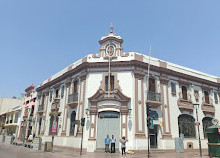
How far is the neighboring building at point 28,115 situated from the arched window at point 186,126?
22.0 m

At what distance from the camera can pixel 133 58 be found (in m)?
18.7

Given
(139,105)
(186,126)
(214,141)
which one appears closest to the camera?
(214,141)

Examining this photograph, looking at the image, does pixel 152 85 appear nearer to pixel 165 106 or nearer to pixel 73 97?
pixel 165 106

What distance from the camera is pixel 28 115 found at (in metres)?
29.8

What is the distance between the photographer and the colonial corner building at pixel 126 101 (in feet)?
55.3

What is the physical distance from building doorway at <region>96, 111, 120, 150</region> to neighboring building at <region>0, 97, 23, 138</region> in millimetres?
26497

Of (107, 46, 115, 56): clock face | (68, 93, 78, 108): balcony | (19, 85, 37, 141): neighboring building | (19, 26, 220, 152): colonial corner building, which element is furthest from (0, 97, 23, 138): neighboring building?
(107, 46, 115, 56): clock face

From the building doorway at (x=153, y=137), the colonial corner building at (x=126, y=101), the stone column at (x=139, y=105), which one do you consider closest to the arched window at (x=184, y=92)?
the colonial corner building at (x=126, y=101)

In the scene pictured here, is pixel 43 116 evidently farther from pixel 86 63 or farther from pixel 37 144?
pixel 86 63

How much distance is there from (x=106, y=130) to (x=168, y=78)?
30.7 ft

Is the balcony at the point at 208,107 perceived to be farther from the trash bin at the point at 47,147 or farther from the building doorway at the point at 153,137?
the trash bin at the point at 47,147

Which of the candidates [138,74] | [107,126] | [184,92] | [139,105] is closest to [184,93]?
[184,92]

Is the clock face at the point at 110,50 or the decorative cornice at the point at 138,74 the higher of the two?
the clock face at the point at 110,50

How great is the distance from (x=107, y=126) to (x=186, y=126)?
372 inches
